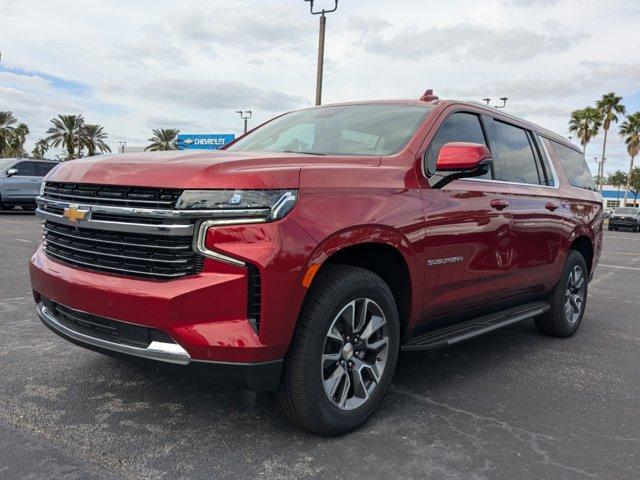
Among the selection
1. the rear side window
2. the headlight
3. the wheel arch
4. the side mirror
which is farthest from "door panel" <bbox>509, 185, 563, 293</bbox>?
the headlight

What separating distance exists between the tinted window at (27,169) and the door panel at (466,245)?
1715cm

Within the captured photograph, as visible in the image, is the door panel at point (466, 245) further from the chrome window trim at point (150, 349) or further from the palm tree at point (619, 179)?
the palm tree at point (619, 179)

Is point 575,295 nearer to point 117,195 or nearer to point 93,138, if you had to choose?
point 117,195

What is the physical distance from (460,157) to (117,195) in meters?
1.88

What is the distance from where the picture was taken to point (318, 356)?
2.81 meters

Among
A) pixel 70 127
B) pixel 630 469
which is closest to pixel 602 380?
pixel 630 469

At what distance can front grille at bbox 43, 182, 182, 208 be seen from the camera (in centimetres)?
264

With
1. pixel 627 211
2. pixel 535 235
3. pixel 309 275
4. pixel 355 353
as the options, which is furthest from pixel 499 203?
pixel 627 211

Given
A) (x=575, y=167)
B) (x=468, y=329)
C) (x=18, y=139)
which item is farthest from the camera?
(x=18, y=139)

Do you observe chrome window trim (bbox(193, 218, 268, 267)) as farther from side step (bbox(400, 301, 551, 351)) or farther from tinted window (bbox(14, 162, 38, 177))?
tinted window (bbox(14, 162, 38, 177))

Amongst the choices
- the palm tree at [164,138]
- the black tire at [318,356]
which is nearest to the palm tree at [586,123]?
the palm tree at [164,138]

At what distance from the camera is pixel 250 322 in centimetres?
261

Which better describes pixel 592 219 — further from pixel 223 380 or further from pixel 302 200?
pixel 223 380

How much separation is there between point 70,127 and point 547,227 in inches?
2490
